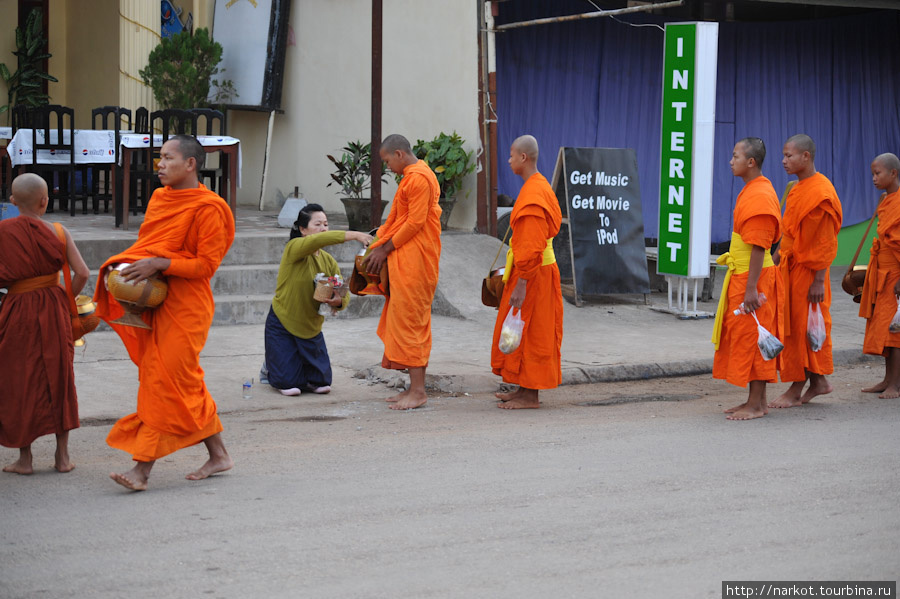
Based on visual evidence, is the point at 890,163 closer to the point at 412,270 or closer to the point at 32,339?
the point at 412,270

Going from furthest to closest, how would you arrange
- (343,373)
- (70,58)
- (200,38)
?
(70,58), (200,38), (343,373)

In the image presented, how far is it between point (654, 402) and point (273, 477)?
328cm

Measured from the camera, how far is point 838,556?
4.25 meters

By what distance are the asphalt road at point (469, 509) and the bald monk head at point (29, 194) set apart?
4.52ft

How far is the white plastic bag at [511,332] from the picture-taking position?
281 inches

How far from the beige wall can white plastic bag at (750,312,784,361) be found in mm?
5902

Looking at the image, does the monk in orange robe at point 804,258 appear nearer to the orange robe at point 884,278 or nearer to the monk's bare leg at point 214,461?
the orange robe at point 884,278

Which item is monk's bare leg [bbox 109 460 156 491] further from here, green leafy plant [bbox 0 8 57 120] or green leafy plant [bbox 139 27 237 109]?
green leafy plant [bbox 0 8 57 120]

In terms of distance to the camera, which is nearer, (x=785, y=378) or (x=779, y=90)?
(x=785, y=378)

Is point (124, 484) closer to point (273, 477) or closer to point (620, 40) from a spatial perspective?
point (273, 477)

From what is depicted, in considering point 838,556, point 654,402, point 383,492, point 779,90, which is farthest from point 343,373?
point 779,90

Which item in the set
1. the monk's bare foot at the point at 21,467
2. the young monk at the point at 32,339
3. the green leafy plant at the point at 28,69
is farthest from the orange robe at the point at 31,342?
the green leafy plant at the point at 28,69

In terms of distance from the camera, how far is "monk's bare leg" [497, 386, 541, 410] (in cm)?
738

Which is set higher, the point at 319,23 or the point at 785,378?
the point at 319,23
